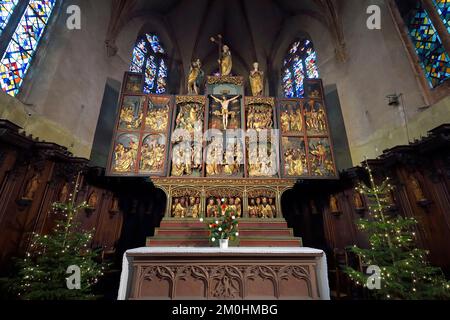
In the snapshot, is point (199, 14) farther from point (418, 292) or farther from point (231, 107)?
point (418, 292)

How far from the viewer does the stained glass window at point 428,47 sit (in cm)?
625

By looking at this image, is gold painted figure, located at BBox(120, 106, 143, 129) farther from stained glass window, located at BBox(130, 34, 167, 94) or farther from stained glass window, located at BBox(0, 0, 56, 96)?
stained glass window, located at BBox(130, 34, 167, 94)

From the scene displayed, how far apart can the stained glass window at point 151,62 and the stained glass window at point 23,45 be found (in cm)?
430

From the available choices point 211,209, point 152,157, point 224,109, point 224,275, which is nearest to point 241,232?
point 211,209

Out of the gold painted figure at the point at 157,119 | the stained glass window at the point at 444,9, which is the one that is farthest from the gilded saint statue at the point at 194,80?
the stained glass window at the point at 444,9

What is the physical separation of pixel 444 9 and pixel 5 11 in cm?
1231

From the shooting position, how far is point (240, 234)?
6199mm

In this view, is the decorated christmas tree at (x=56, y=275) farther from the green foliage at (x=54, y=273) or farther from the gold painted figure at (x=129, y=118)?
the gold painted figure at (x=129, y=118)

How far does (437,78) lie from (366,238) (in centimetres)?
502

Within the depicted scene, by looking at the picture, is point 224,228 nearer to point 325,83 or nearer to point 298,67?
point 325,83

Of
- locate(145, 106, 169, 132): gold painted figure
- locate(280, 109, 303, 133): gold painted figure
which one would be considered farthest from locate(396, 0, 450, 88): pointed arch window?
locate(145, 106, 169, 132): gold painted figure

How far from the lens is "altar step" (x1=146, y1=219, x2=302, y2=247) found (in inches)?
234

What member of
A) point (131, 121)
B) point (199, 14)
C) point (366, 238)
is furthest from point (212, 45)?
point (366, 238)

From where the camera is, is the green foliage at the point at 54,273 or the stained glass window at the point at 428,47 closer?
the green foliage at the point at 54,273
